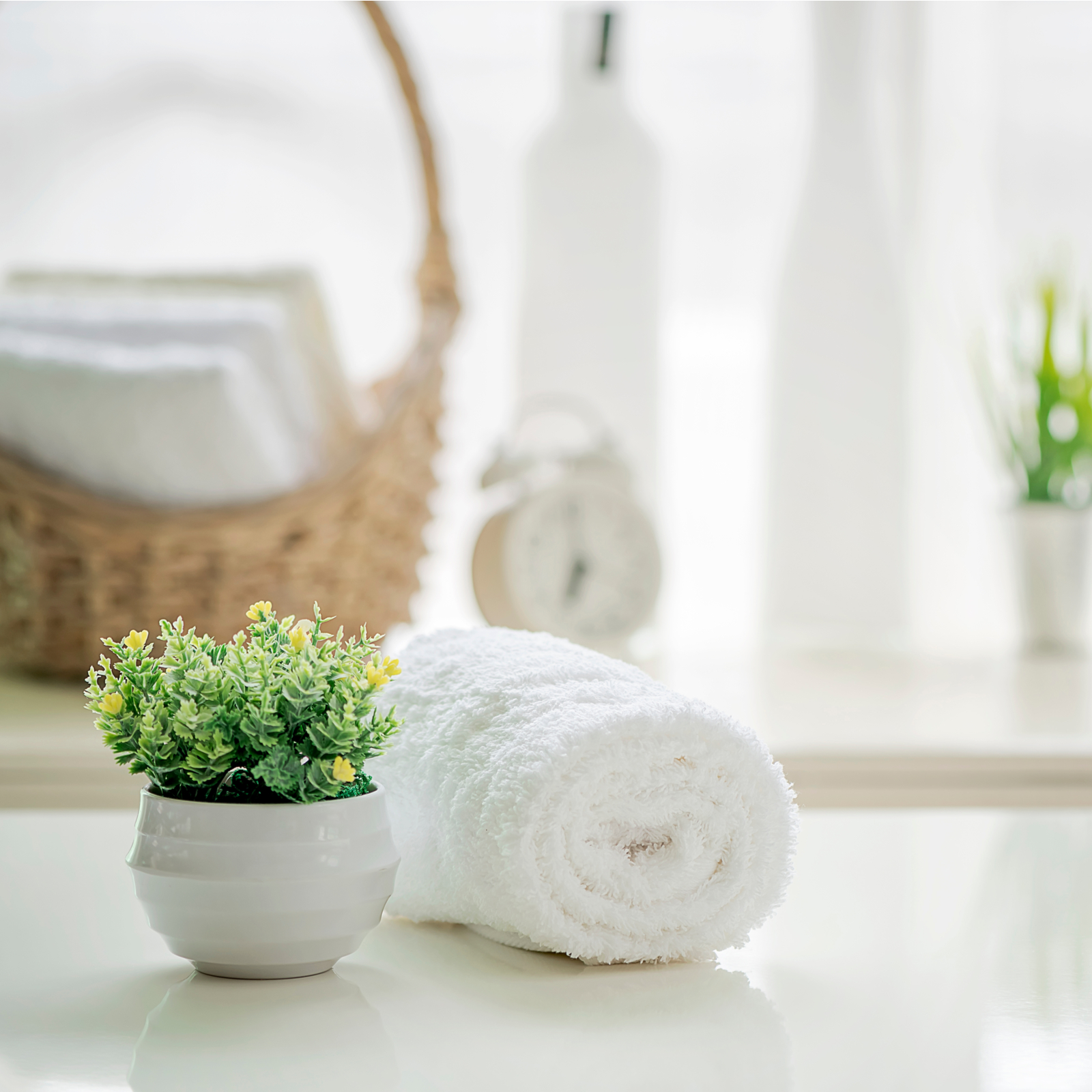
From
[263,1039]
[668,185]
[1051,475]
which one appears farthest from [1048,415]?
[263,1039]

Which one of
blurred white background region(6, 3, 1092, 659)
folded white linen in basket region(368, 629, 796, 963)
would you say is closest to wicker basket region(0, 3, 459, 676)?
blurred white background region(6, 3, 1092, 659)

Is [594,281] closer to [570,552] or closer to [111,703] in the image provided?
[570,552]

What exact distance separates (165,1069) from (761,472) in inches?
43.3

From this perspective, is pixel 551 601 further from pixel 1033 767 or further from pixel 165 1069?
pixel 165 1069

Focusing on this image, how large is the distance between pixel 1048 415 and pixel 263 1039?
3.79ft

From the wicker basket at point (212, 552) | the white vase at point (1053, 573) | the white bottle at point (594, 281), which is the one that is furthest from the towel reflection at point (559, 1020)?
the white vase at point (1053, 573)

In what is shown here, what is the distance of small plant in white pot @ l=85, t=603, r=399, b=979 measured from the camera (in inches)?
16.5

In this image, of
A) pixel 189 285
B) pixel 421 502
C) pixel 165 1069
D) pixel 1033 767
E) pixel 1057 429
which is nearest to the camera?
pixel 165 1069

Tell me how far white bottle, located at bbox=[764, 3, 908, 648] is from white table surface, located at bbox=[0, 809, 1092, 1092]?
2.57ft

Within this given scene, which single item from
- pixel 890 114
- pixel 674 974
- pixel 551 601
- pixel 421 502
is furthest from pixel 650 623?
pixel 674 974

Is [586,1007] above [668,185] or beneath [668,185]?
beneath

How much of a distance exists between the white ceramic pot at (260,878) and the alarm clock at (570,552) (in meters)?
0.68

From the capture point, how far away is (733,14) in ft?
4.76

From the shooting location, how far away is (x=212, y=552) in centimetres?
98
